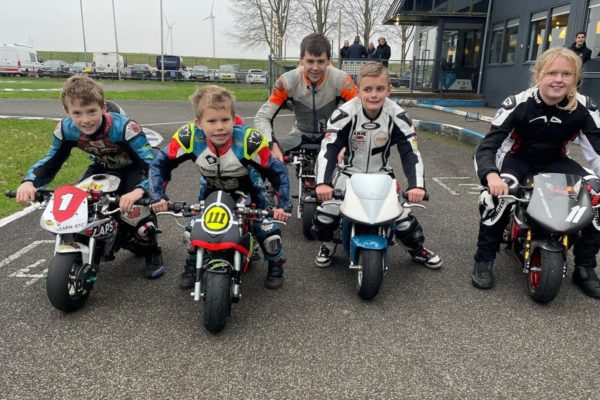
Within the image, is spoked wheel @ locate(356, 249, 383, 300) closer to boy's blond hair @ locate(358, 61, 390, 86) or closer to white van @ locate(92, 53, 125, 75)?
boy's blond hair @ locate(358, 61, 390, 86)

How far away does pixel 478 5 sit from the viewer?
17.7m

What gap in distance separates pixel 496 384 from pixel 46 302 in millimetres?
3067

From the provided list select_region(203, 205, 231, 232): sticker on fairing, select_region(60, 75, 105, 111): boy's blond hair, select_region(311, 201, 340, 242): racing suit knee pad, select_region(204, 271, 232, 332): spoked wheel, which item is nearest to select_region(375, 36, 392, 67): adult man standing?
select_region(311, 201, 340, 242): racing suit knee pad

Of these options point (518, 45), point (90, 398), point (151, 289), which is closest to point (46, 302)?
point (151, 289)

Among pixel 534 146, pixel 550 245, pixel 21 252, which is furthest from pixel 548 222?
pixel 21 252

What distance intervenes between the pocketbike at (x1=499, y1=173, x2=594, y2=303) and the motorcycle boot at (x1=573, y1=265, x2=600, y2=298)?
26cm

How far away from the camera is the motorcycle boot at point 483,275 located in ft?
12.4

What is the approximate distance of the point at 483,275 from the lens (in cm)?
384

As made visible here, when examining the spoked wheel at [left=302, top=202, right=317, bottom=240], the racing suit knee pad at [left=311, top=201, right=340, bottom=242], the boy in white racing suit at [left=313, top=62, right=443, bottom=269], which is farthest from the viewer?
the spoked wheel at [left=302, top=202, right=317, bottom=240]

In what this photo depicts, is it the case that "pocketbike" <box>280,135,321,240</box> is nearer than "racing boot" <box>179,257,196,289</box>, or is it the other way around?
"racing boot" <box>179,257,196,289</box>

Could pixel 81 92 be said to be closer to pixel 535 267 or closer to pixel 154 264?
pixel 154 264

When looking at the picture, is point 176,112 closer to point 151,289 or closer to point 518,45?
point 518,45

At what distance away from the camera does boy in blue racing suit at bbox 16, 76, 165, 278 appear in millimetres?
3521

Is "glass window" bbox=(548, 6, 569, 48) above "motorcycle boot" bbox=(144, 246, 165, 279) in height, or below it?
above
